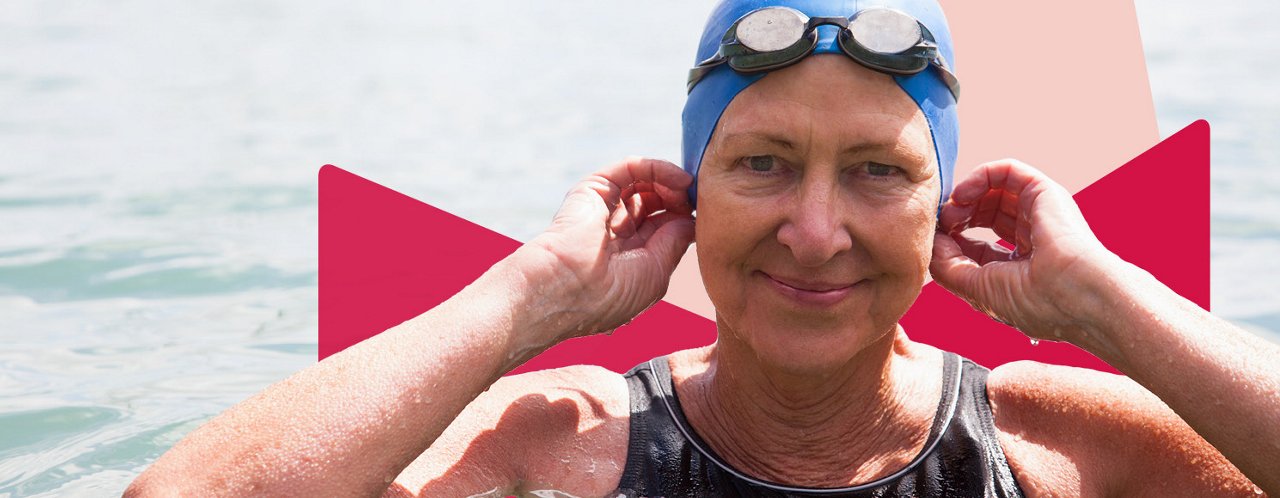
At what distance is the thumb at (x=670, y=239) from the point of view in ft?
11.1

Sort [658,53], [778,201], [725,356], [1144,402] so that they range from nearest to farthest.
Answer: [778,201]
[1144,402]
[725,356]
[658,53]

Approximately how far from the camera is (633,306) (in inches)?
130

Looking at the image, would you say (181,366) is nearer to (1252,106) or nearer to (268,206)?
(268,206)

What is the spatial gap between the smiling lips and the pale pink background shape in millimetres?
1929

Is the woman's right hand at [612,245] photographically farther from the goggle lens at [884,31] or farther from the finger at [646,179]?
the goggle lens at [884,31]

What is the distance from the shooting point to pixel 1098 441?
3252 mm

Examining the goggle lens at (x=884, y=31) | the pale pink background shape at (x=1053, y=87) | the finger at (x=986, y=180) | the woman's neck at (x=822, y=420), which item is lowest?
the pale pink background shape at (x=1053, y=87)

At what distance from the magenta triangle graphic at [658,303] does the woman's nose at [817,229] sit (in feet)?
5.21

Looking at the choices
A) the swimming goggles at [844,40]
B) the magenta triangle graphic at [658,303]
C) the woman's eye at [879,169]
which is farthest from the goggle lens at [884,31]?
the magenta triangle graphic at [658,303]

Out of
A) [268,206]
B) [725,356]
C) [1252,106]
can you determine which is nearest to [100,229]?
[268,206]

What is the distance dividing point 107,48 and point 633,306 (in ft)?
30.2

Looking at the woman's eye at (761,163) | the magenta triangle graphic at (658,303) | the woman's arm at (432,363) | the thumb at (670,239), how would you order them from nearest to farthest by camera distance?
1. the woman's arm at (432,363)
2. the woman's eye at (761,163)
3. the thumb at (670,239)
4. the magenta triangle graphic at (658,303)

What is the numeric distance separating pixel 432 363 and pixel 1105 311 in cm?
150

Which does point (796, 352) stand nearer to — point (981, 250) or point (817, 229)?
point (817, 229)
